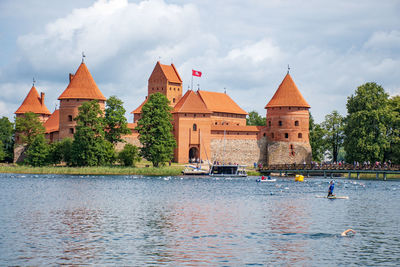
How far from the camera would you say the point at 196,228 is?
2106 centimetres

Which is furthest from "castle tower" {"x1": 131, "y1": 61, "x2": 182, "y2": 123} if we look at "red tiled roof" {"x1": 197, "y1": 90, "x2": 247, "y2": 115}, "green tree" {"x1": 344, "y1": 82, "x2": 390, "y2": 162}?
"green tree" {"x1": 344, "y1": 82, "x2": 390, "y2": 162}

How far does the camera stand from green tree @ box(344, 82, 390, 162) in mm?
58719

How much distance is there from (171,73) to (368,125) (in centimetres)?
3250

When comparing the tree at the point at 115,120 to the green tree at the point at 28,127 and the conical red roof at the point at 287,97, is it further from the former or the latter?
the conical red roof at the point at 287,97

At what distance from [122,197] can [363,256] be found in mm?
19359

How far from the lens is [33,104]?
246 ft

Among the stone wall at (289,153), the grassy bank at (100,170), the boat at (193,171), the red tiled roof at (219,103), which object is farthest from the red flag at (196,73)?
the grassy bank at (100,170)

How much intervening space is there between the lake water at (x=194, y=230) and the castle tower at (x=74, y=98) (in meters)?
30.0

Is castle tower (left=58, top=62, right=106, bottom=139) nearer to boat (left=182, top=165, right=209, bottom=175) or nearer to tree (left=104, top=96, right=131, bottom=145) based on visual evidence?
tree (left=104, top=96, right=131, bottom=145)

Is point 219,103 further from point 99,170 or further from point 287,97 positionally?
point 99,170

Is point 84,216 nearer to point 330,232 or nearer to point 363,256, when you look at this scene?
point 330,232

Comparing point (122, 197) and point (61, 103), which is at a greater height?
point (61, 103)

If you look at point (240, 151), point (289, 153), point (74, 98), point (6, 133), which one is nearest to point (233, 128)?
point (240, 151)

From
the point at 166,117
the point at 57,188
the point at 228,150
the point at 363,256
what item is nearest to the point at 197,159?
the point at 228,150
